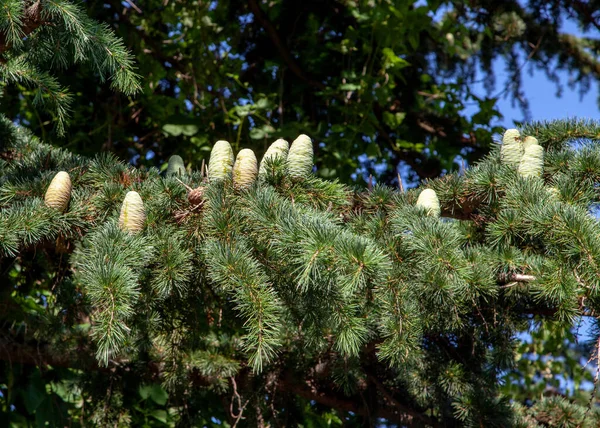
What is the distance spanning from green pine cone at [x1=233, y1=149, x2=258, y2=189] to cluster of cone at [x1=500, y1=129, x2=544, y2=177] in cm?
61

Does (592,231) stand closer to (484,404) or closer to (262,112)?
Answer: (484,404)

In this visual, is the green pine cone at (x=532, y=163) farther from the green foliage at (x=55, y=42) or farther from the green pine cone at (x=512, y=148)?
the green foliage at (x=55, y=42)

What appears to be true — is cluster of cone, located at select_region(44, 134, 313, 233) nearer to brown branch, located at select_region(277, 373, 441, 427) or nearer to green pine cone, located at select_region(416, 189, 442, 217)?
green pine cone, located at select_region(416, 189, 442, 217)

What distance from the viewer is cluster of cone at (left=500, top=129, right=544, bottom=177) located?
1.79 meters

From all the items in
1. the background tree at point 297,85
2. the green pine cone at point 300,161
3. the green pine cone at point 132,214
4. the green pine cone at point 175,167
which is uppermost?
the background tree at point 297,85

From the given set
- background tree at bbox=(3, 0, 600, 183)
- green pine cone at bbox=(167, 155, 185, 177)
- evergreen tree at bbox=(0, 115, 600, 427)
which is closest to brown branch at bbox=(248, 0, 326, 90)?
background tree at bbox=(3, 0, 600, 183)

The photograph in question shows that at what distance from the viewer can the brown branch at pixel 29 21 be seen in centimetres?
167

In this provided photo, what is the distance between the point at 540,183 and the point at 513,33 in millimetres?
2687

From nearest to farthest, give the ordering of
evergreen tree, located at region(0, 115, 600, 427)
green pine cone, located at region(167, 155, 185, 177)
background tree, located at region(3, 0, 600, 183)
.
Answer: evergreen tree, located at region(0, 115, 600, 427) → green pine cone, located at region(167, 155, 185, 177) → background tree, located at region(3, 0, 600, 183)

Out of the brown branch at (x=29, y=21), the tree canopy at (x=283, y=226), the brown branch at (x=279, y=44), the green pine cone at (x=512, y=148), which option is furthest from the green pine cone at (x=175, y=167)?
the brown branch at (x=279, y=44)

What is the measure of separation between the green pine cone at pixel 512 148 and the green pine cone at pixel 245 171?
623 mm

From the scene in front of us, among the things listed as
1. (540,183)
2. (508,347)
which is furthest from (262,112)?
(540,183)

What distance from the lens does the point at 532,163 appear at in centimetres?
180

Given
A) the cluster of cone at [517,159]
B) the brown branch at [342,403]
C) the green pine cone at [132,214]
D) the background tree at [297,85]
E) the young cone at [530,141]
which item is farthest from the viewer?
the background tree at [297,85]
